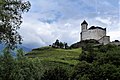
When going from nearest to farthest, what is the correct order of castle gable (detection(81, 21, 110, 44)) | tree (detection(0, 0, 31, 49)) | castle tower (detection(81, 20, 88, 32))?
tree (detection(0, 0, 31, 49)) < castle gable (detection(81, 21, 110, 44)) < castle tower (detection(81, 20, 88, 32))

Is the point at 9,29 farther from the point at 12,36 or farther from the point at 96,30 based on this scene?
the point at 96,30

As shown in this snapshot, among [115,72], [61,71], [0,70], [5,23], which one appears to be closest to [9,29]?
[5,23]

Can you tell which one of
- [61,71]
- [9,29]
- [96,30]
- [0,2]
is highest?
[96,30]

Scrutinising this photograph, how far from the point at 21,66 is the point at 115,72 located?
91.7 feet

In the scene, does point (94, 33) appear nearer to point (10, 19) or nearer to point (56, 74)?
point (56, 74)

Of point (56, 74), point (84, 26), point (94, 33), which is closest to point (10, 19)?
point (56, 74)

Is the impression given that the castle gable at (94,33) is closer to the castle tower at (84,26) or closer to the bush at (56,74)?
the castle tower at (84,26)

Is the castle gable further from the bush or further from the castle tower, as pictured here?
the bush

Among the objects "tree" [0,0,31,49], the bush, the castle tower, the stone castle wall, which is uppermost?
the castle tower

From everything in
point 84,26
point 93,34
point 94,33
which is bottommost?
point 93,34

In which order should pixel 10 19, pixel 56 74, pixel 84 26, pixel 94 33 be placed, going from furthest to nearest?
1. pixel 84 26
2. pixel 94 33
3. pixel 56 74
4. pixel 10 19

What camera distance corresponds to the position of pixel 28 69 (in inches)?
1754

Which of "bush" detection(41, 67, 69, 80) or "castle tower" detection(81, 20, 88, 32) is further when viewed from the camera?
"castle tower" detection(81, 20, 88, 32)

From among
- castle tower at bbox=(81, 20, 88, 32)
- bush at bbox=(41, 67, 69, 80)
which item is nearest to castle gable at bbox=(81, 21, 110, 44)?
castle tower at bbox=(81, 20, 88, 32)
